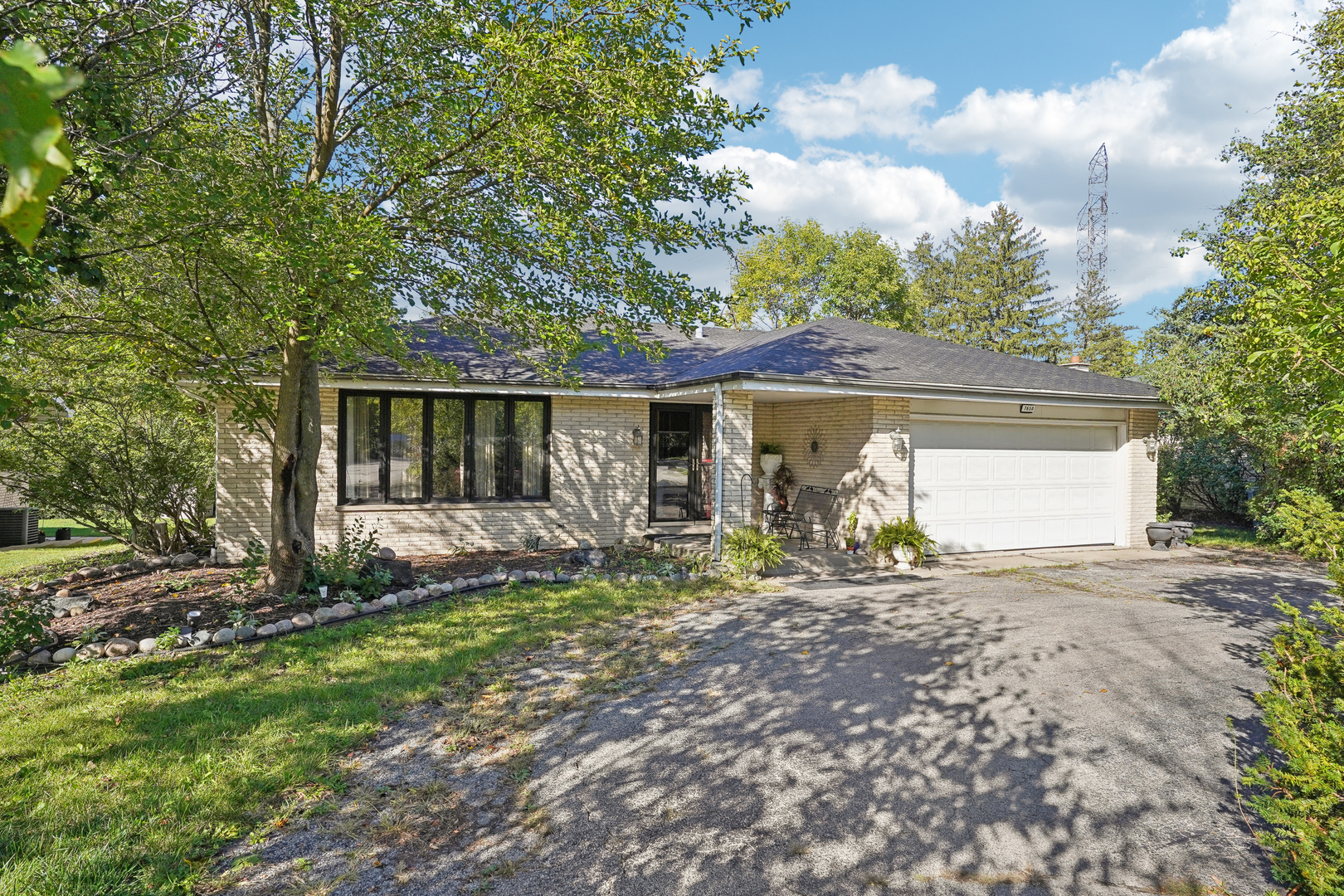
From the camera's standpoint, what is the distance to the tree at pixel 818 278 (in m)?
30.8

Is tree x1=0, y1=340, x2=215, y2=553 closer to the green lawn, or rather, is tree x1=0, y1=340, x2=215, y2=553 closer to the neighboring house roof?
the neighboring house roof

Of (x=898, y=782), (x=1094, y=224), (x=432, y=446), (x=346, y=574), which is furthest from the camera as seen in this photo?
(x=1094, y=224)

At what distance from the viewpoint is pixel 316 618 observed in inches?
273

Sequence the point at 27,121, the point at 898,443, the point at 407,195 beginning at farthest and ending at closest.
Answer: the point at 898,443, the point at 407,195, the point at 27,121

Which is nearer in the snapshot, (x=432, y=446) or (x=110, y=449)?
(x=110, y=449)

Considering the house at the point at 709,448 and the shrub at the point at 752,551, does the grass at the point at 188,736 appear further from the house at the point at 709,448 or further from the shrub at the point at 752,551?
the house at the point at 709,448

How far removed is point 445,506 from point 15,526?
10.1 meters

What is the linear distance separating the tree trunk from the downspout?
502 centimetres

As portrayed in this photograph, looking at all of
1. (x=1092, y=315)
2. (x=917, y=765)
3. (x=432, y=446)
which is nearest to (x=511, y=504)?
(x=432, y=446)

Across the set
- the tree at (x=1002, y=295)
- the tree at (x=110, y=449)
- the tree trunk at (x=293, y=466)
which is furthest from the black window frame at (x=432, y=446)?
the tree at (x=1002, y=295)

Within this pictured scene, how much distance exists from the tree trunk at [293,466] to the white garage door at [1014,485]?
342 inches

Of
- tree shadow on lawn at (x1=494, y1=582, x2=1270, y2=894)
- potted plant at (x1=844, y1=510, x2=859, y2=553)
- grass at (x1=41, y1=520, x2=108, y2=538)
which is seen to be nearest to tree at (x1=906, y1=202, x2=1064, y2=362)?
potted plant at (x1=844, y1=510, x2=859, y2=553)

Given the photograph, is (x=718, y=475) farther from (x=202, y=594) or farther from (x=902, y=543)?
(x=202, y=594)

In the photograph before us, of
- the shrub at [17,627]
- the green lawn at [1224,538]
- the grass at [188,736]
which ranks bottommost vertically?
the grass at [188,736]
